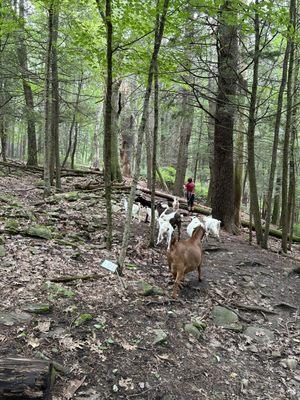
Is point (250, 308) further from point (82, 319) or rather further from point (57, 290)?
point (57, 290)

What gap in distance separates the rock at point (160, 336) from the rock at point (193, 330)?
48 cm

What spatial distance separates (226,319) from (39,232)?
4142mm

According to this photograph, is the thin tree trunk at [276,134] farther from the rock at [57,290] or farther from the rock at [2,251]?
the rock at [2,251]

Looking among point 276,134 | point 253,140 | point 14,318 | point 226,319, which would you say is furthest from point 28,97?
point 226,319

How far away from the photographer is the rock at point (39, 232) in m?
7.56

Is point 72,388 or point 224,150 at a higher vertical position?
point 224,150

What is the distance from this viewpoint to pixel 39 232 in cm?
766

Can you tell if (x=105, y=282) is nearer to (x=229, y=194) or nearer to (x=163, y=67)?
(x=163, y=67)

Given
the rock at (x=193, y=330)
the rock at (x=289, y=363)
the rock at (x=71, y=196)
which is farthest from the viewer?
the rock at (x=71, y=196)

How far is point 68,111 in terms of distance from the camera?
17.5 meters

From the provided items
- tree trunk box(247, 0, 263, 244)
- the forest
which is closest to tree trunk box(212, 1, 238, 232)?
the forest

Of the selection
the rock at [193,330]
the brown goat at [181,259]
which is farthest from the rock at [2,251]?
the rock at [193,330]

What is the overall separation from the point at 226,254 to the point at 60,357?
20.6ft

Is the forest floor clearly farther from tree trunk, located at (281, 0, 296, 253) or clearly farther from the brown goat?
tree trunk, located at (281, 0, 296, 253)
